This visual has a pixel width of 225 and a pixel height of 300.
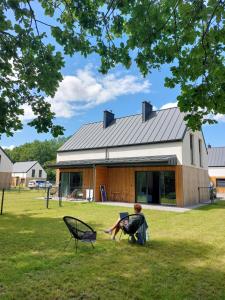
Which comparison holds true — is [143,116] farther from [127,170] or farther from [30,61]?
[30,61]

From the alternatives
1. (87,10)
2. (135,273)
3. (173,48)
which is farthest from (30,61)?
(135,273)

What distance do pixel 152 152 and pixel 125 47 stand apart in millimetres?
14020

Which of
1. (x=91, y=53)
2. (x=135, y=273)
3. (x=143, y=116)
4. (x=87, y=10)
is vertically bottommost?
(x=135, y=273)

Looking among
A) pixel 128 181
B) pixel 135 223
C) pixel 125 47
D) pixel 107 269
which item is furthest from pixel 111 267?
pixel 128 181

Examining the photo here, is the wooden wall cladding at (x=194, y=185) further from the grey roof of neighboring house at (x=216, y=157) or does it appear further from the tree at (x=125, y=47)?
the grey roof of neighboring house at (x=216, y=157)

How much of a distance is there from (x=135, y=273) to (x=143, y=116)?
17930 millimetres

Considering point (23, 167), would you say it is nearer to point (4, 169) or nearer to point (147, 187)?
point (4, 169)

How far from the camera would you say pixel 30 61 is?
4.72 metres

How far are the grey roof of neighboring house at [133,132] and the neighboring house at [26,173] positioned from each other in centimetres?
3199

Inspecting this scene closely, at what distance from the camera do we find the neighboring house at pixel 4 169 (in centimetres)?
3772

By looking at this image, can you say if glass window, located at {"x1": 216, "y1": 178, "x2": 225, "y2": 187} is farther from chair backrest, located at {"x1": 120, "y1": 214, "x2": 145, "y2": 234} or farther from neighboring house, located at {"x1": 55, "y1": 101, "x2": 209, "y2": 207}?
chair backrest, located at {"x1": 120, "y1": 214, "x2": 145, "y2": 234}

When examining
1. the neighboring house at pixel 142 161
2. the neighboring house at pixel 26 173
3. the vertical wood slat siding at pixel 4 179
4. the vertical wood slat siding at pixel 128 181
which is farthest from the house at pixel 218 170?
the neighboring house at pixel 26 173

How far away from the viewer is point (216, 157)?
37344 mm

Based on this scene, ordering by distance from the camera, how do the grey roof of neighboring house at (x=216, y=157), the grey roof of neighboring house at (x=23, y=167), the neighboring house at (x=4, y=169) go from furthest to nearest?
the grey roof of neighboring house at (x=23, y=167) → the neighboring house at (x=4, y=169) → the grey roof of neighboring house at (x=216, y=157)
